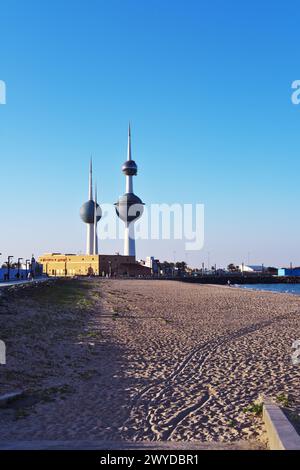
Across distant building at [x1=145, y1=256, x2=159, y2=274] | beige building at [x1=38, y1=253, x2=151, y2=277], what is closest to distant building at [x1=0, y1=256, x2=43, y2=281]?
beige building at [x1=38, y1=253, x2=151, y2=277]

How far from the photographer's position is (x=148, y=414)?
8977 millimetres

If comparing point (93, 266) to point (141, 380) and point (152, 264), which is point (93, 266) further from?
point (141, 380)

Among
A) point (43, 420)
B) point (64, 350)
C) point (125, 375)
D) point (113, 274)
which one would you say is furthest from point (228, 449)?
point (113, 274)

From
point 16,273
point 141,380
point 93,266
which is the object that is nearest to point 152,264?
point 93,266

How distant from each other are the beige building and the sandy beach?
140 m

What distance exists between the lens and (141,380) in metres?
11.9

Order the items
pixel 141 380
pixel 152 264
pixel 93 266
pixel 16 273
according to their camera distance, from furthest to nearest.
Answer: pixel 152 264 → pixel 93 266 → pixel 16 273 → pixel 141 380

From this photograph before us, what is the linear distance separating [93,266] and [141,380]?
153003 millimetres

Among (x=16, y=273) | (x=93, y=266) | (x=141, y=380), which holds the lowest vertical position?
(x=141, y=380)

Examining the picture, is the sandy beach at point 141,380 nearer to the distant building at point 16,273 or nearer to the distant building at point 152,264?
the distant building at point 16,273

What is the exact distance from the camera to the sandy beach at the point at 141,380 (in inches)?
315

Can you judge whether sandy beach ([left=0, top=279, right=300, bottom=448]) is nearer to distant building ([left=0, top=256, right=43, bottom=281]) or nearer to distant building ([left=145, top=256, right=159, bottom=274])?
distant building ([left=0, top=256, right=43, bottom=281])

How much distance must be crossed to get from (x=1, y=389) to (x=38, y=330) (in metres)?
8.59

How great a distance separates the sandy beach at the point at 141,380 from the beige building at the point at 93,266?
460ft
